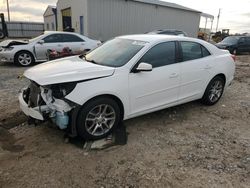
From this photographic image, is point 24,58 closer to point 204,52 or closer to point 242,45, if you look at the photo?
point 204,52

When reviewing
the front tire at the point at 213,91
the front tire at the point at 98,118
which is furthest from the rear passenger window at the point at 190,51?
the front tire at the point at 98,118

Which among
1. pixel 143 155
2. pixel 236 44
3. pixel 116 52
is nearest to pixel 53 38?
pixel 116 52

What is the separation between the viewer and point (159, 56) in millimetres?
4344

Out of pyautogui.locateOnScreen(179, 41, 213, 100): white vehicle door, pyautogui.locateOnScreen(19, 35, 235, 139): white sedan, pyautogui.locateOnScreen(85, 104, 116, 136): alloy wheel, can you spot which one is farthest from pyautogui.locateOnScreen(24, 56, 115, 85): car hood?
pyautogui.locateOnScreen(179, 41, 213, 100): white vehicle door

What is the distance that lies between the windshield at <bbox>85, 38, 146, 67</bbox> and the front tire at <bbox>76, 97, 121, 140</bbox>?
0.71 meters

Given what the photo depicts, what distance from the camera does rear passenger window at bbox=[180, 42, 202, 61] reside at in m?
4.71

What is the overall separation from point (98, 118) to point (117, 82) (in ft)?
2.07

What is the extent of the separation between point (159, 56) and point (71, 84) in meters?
1.72

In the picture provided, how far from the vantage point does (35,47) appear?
391 inches

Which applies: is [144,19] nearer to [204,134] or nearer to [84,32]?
[84,32]

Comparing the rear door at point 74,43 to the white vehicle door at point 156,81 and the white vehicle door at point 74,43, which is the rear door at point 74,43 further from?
the white vehicle door at point 156,81

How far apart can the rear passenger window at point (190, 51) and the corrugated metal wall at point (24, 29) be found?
114 ft

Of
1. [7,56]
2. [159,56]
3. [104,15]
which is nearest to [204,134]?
[159,56]

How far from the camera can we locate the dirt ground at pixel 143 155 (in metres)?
2.99
